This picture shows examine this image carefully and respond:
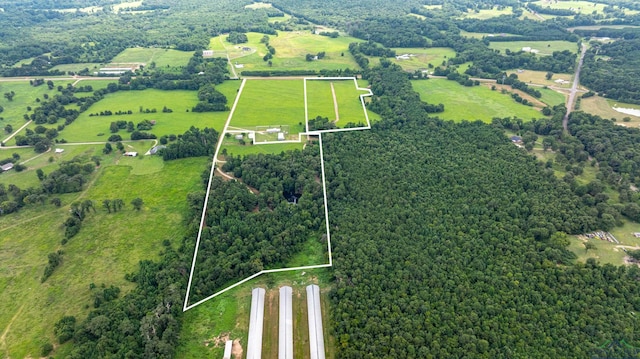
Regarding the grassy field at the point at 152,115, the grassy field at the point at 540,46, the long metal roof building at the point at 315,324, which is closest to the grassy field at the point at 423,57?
the grassy field at the point at 540,46

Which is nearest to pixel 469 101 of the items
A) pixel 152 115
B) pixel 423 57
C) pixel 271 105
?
pixel 423 57

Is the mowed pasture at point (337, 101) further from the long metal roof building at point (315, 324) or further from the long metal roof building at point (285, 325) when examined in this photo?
the long metal roof building at point (285, 325)

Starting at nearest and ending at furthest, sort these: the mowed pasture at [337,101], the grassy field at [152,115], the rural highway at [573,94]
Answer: the grassy field at [152,115]
the rural highway at [573,94]
the mowed pasture at [337,101]

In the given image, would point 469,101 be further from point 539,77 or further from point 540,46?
point 540,46

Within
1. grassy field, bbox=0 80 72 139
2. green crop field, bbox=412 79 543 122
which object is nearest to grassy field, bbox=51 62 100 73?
grassy field, bbox=0 80 72 139

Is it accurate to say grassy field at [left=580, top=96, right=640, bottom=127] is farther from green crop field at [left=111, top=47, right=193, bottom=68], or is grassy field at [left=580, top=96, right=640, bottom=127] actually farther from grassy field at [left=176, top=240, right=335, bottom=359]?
green crop field at [left=111, top=47, right=193, bottom=68]

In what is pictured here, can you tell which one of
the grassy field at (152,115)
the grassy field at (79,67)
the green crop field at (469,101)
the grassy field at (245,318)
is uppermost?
the grassy field at (79,67)

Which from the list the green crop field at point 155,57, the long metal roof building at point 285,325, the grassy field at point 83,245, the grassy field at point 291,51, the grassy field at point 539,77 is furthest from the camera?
the green crop field at point 155,57

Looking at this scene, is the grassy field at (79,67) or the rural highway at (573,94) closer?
the rural highway at (573,94)
